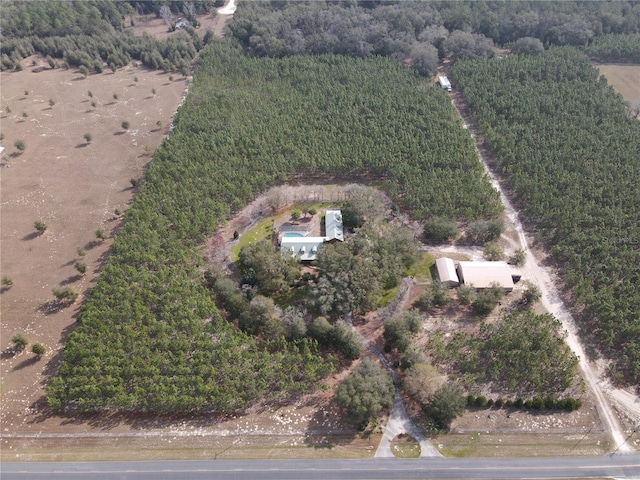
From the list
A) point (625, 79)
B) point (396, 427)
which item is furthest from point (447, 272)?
point (625, 79)

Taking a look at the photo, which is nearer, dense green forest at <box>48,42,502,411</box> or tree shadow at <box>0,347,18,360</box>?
dense green forest at <box>48,42,502,411</box>

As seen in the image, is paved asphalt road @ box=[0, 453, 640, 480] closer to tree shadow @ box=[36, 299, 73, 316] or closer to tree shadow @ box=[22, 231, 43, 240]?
tree shadow @ box=[36, 299, 73, 316]

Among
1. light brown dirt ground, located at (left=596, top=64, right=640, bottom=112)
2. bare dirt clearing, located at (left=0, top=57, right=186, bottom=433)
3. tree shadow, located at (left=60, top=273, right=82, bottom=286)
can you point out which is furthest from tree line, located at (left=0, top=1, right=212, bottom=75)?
light brown dirt ground, located at (left=596, top=64, right=640, bottom=112)

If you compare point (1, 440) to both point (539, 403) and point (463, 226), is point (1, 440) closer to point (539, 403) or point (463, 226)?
point (539, 403)

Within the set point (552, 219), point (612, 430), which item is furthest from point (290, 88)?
point (612, 430)

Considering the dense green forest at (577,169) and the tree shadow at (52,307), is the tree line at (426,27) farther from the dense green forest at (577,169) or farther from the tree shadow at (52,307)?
the tree shadow at (52,307)

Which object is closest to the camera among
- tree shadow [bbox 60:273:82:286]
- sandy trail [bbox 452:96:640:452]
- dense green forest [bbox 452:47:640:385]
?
sandy trail [bbox 452:96:640:452]
